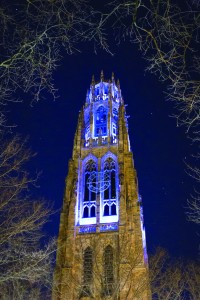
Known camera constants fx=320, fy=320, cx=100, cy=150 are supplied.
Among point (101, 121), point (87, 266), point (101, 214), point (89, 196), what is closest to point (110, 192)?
point (89, 196)

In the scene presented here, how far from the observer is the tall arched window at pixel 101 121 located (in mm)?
47309

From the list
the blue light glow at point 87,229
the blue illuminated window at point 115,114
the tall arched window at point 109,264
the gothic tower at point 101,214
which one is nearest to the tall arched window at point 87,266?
the gothic tower at point 101,214

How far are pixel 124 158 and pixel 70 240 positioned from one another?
13.1 meters

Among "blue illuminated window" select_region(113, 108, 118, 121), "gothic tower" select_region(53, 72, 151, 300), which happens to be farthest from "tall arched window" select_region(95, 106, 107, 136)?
"blue illuminated window" select_region(113, 108, 118, 121)

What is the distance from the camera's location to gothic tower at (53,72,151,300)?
98.6 feet

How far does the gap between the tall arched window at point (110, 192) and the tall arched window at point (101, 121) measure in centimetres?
609

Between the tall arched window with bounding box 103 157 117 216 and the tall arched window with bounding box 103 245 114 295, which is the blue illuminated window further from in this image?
the tall arched window with bounding box 103 245 114 295

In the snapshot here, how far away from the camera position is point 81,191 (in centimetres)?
4009

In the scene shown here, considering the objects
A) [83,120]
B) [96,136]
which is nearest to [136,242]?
[96,136]

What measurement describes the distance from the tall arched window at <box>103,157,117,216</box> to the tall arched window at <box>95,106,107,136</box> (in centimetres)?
609

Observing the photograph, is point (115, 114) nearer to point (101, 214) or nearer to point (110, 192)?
point (110, 192)

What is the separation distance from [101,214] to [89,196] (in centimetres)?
330

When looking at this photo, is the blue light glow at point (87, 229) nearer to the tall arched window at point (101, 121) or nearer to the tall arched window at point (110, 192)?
the tall arched window at point (110, 192)

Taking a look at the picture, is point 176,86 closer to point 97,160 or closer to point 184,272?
point 184,272
